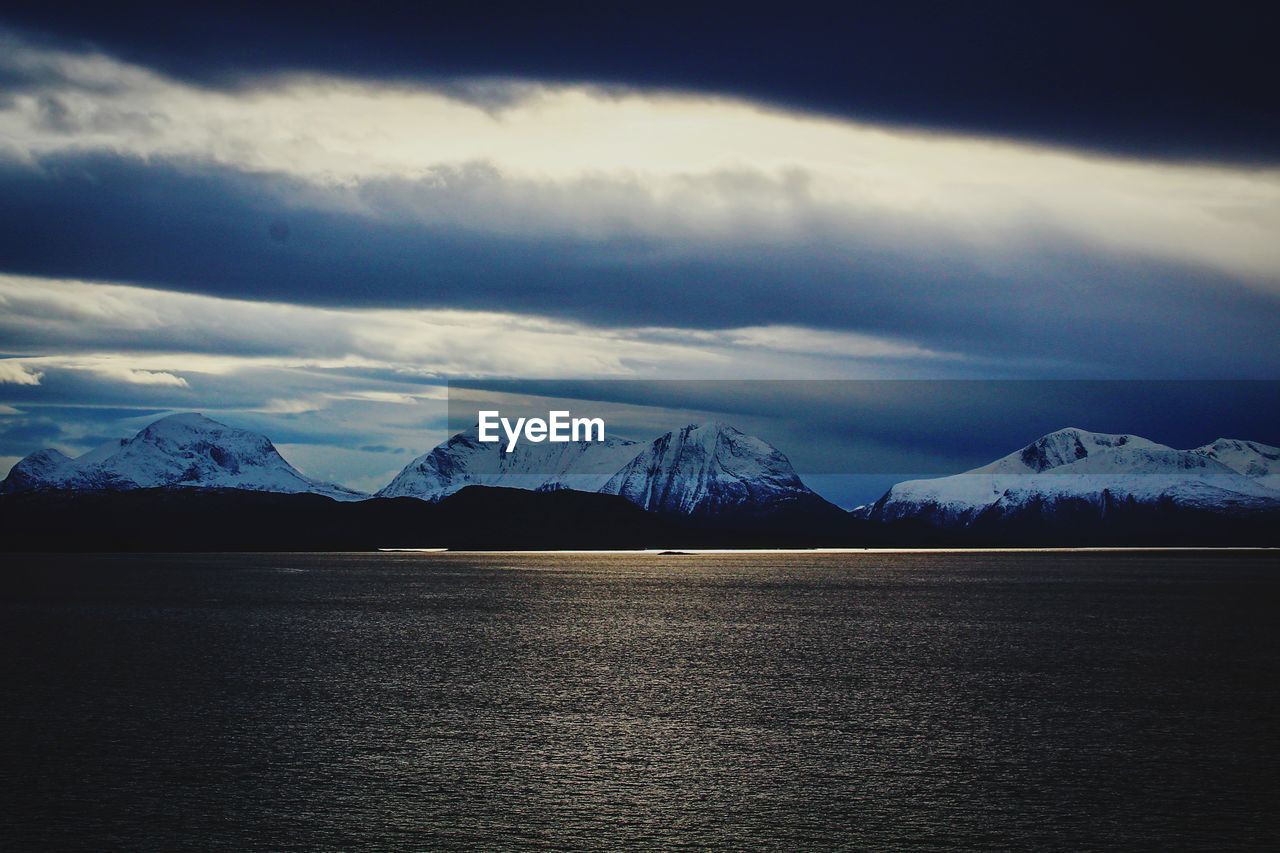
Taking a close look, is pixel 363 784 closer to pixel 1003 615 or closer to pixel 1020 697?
pixel 1020 697

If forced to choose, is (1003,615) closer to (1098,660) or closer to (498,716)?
(1098,660)

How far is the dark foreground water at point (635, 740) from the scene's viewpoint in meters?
33.1

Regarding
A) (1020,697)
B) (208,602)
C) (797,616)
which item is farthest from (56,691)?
(208,602)

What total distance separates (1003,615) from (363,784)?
10468 centimetres

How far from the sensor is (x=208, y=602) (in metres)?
152

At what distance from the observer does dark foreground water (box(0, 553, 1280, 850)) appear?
109 ft

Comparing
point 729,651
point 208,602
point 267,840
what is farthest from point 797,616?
point 267,840

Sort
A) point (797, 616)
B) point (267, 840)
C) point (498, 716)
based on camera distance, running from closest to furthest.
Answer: point (267, 840) < point (498, 716) < point (797, 616)

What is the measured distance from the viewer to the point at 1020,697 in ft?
200

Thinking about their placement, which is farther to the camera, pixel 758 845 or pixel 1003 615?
pixel 1003 615

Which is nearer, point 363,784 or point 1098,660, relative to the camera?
point 363,784

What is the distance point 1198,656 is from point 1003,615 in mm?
50153

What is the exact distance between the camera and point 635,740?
4675 cm

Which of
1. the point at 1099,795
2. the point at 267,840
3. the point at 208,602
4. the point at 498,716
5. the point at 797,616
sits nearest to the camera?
the point at 267,840
